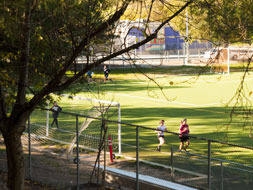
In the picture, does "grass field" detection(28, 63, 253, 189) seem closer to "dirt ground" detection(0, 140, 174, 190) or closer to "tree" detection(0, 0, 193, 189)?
"dirt ground" detection(0, 140, 174, 190)

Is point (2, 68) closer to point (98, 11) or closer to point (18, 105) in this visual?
point (18, 105)

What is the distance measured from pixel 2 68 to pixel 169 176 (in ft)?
18.8

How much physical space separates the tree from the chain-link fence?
1657 mm

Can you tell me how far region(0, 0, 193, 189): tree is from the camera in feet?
36.5

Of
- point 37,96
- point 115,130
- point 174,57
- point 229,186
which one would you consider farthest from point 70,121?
point 174,57

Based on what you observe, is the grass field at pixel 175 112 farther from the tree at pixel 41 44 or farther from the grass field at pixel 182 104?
the tree at pixel 41 44

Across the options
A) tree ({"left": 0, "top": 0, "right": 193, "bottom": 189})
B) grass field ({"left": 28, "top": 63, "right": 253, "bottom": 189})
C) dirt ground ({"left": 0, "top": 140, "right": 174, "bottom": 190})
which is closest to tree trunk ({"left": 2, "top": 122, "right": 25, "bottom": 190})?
tree ({"left": 0, "top": 0, "right": 193, "bottom": 189})

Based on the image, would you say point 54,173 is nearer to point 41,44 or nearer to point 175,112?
point 41,44

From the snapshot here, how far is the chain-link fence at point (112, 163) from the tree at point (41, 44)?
1.66 meters

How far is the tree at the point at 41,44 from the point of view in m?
11.1

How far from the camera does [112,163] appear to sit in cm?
2169

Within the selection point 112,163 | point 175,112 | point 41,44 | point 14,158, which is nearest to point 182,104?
point 175,112

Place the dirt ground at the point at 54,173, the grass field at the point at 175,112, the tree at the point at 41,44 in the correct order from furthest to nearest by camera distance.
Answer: the grass field at the point at 175,112 < the dirt ground at the point at 54,173 < the tree at the point at 41,44

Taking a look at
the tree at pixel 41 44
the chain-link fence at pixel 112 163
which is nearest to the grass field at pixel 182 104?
the chain-link fence at pixel 112 163
